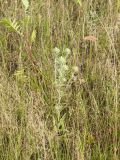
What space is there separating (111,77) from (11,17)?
45.7 inches

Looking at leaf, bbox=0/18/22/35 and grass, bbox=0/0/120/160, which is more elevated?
leaf, bbox=0/18/22/35

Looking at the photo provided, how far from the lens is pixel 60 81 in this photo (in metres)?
2.40

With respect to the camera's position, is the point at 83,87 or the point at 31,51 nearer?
the point at 83,87

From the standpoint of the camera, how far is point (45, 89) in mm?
2652

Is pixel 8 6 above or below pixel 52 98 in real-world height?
above

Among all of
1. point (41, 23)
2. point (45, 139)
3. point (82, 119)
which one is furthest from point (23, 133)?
point (41, 23)

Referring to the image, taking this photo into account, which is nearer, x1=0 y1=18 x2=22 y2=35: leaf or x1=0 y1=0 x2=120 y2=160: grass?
x1=0 y1=0 x2=120 y2=160: grass

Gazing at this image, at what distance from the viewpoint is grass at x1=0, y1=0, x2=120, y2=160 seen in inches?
87.4

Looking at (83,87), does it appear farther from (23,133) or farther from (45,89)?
(23,133)

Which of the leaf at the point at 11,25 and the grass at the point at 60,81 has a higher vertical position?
the leaf at the point at 11,25

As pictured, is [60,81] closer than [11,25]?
Yes

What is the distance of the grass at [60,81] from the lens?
2.22m

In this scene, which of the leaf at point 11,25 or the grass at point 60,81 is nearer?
the grass at point 60,81

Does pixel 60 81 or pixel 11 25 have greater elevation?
pixel 11 25
